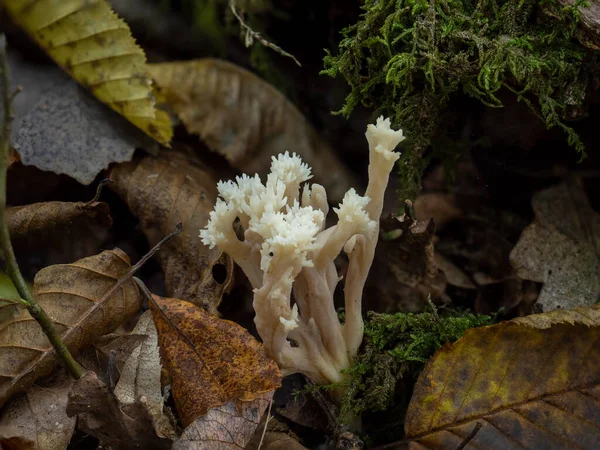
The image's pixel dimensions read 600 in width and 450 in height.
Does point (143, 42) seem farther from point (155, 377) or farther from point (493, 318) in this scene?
point (493, 318)

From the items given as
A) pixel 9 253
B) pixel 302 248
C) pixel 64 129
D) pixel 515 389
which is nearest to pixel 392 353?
pixel 515 389

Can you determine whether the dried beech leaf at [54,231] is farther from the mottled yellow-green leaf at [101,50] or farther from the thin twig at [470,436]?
the thin twig at [470,436]

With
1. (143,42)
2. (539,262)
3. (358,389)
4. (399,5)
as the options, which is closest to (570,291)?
(539,262)

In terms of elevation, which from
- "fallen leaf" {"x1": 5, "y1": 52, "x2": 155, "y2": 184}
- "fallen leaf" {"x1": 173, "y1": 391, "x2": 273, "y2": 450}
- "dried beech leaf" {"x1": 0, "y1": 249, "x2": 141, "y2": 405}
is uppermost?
"fallen leaf" {"x1": 5, "y1": 52, "x2": 155, "y2": 184}

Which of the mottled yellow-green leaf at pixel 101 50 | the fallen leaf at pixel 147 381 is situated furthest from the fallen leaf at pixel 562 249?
the mottled yellow-green leaf at pixel 101 50

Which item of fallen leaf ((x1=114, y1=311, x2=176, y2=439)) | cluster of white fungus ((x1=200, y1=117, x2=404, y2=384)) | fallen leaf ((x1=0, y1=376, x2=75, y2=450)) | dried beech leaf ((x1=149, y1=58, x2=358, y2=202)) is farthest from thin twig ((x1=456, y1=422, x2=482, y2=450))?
dried beech leaf ((x1=149, y1=58, x2=358, y2=202))

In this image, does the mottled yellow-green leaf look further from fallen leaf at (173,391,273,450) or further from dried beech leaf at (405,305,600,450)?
dried beech leaf at (405,305,600,450)

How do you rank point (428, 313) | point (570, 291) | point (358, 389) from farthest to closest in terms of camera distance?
point (570, 291) < point (428, 313) < point (358, 389)
